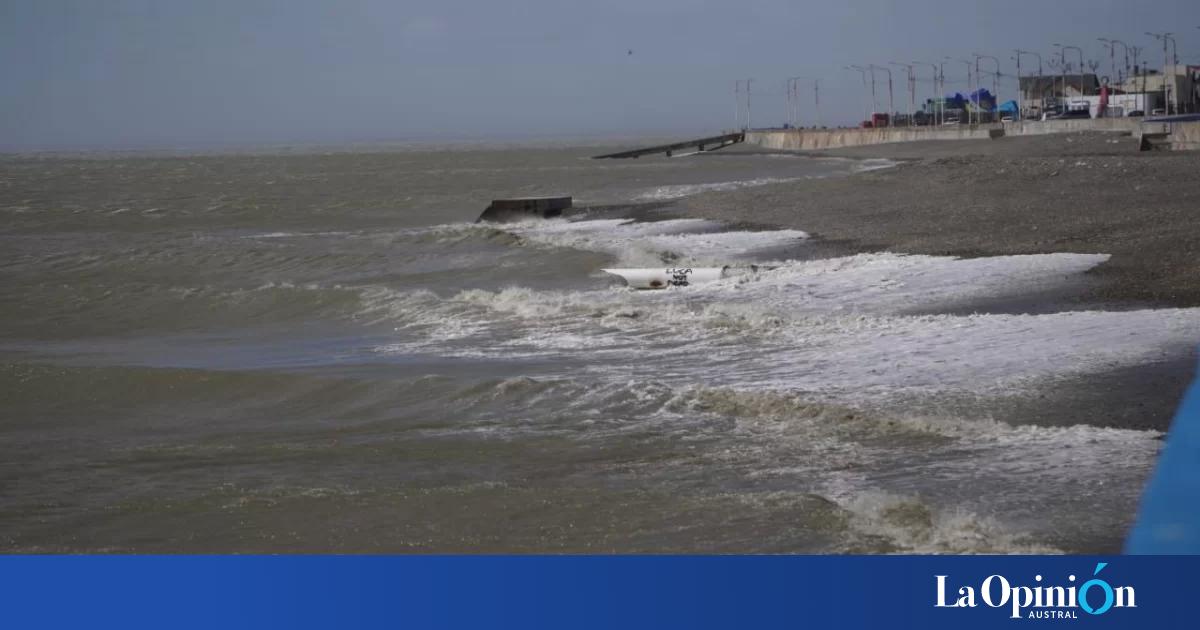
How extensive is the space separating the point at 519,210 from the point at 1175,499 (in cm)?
3006

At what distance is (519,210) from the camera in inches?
1425

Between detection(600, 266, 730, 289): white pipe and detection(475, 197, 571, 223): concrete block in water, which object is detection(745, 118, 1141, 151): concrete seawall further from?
detection(600, 266, 730, 289): white pipe

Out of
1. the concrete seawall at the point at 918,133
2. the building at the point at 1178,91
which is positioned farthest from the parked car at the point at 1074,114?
the concrete seawall at the point at 918,133

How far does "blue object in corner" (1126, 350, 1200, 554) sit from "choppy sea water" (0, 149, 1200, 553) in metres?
0.15

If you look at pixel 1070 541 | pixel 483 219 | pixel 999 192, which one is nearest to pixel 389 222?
pixel 483 219

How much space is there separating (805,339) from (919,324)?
1140 millimetres

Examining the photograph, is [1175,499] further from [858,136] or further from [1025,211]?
[858,136]

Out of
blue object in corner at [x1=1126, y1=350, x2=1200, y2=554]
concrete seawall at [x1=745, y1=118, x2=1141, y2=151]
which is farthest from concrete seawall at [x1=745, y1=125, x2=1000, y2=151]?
blue object in corner at [x1=1126, y1=350, x2=1200, y2=554]

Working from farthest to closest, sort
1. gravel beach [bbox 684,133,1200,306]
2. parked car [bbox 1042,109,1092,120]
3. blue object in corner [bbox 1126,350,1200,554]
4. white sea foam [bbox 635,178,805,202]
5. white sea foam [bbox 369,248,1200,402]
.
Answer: parked car [bbox 1042,109,1092,120] → white sea foam [bbox 635,178,805,202] → gravel beach [bbox 684,133,1200,306] → white sea foam [bbox 369,248,1200,402] → blue object in corner [bbox 1126,350,1200,554]

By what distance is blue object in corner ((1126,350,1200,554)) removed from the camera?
234 inches

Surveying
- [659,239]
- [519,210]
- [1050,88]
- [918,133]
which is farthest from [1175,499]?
[1050,88]

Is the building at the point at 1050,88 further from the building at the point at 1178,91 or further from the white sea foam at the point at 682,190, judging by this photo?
the white sea foam at the point at 682,190

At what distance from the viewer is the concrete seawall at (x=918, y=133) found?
5816cm

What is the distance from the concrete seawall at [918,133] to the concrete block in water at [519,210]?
86.9 feet
